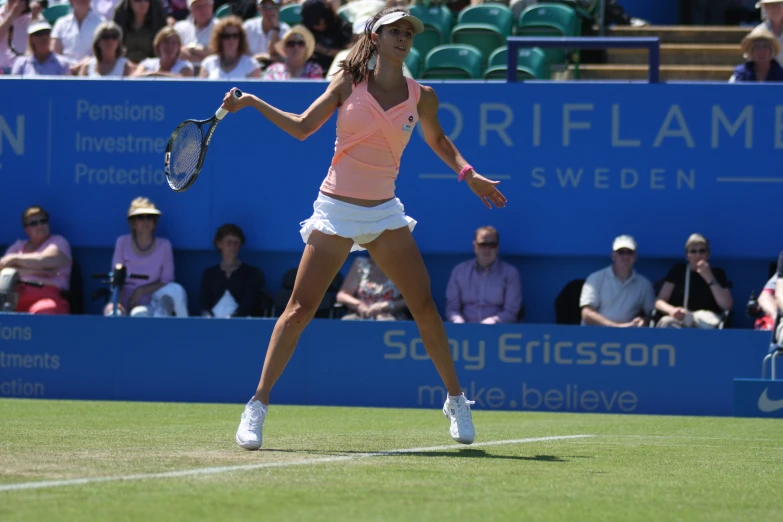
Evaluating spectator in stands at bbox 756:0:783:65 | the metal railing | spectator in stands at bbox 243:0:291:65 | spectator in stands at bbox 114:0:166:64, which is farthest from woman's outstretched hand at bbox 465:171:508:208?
spectator in stands at bbox 114:0:166:64

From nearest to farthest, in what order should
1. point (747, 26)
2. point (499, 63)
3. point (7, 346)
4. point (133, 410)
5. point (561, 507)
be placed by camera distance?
point (561, 507), point (133, 410), point (7, 346), point (499, 63), point (747, 26)

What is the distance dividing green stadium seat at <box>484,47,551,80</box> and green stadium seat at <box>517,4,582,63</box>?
17.6 inches

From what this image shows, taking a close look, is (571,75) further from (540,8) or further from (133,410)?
(133,410)

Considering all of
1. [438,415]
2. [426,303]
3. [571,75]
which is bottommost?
[438,415]

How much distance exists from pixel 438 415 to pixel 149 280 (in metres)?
3.57

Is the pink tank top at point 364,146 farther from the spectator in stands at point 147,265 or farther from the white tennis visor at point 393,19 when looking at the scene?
the spectator in stands at point 147,265

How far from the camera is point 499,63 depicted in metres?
14.2

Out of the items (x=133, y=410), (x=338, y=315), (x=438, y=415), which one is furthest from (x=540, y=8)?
(x=133, y=410)

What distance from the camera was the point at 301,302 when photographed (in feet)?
21.1

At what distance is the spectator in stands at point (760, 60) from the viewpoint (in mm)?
12070

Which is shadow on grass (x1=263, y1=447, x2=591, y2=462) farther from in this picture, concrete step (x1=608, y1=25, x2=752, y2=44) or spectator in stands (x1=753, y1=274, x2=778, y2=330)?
concrete step (x1=608, y1=25, x2=752, y2=44)

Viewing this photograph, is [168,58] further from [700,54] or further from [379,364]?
[700,54]

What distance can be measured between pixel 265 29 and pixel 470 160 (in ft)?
11.8

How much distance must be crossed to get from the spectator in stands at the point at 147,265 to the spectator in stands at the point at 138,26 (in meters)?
2.47
